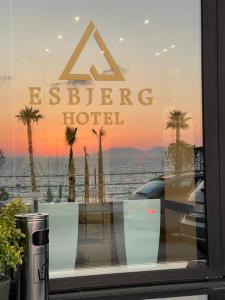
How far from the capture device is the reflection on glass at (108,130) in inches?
158

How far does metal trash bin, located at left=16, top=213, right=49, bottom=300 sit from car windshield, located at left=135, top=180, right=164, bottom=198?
1.55m

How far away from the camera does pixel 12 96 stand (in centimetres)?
409

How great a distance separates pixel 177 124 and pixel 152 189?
62cm

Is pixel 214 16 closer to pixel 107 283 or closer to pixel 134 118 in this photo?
pixel 134 118

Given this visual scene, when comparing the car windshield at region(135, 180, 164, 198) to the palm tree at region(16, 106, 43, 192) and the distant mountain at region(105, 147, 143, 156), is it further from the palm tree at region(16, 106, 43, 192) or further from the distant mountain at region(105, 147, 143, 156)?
the palm tree at region(16, 106, 43, 192)

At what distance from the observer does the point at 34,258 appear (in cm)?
292

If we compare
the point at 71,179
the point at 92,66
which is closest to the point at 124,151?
the point at 71,179

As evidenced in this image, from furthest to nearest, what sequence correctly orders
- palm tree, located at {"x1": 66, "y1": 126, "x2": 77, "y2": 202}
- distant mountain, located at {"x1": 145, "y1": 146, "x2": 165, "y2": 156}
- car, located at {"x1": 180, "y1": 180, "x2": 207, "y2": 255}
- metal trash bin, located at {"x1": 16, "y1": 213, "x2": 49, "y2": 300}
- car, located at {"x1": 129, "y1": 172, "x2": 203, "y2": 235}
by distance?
distant mountain, located at {"x1": 145, "y1": 146, "x2": 165, "y2": 156} < palm tree, located at {"x1": 66, "y1": 126, "x2": 77, "y2": 202} < car, located at {"x1": 129, "y1": 172, "x2": 203, "y2": 235} < car, located at {"x1": 180, "y1": 180, "x2": 207, "y2": 255} < metal trash bin, located at {"x1": 16, "y1": 213, "x2": 49, "y2": 300}

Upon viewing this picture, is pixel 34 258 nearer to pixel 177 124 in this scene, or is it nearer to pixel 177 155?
pixel 177 155

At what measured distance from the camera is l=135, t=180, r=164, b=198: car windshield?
14.3 feet

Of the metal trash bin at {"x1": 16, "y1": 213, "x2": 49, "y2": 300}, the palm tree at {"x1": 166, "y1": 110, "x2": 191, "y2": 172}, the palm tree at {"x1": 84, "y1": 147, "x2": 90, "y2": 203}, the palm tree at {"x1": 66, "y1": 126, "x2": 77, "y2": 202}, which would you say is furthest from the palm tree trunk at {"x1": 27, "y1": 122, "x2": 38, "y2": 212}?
the palm tree at {"x1": 166, "y1": 110, "x2": 191, "y2": 172}

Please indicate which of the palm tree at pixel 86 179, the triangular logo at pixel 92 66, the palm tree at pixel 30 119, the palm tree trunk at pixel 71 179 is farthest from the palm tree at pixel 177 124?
the palm tree at pixel 30 119

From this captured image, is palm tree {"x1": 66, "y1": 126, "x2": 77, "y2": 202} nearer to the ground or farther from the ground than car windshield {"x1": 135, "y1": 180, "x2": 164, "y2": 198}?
farther from the ground

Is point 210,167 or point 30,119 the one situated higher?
point 30,119
